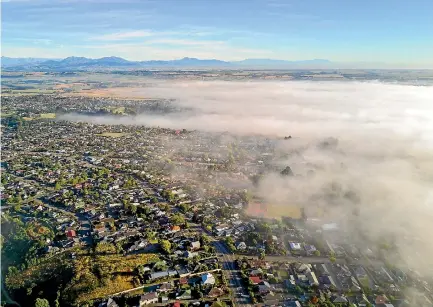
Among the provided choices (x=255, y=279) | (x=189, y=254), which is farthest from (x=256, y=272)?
(x=189, y=254)

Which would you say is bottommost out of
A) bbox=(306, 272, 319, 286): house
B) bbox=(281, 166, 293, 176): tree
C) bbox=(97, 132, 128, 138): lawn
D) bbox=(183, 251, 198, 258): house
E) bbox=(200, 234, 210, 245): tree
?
bbox=(306, 272, 319, 286): house

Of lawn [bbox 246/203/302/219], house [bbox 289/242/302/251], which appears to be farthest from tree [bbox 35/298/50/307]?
lawn [bbox 246/203/302/219]

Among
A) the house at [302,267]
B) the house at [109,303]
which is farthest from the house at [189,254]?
the house at [302,267]

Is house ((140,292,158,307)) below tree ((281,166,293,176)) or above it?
below

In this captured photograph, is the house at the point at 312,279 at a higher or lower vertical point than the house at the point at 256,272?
lower

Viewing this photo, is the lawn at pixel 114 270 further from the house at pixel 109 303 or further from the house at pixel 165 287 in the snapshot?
the house at pixel 165 287

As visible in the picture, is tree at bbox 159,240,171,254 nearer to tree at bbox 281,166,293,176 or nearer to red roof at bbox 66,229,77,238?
red roof at bbox 66,229,77,238
